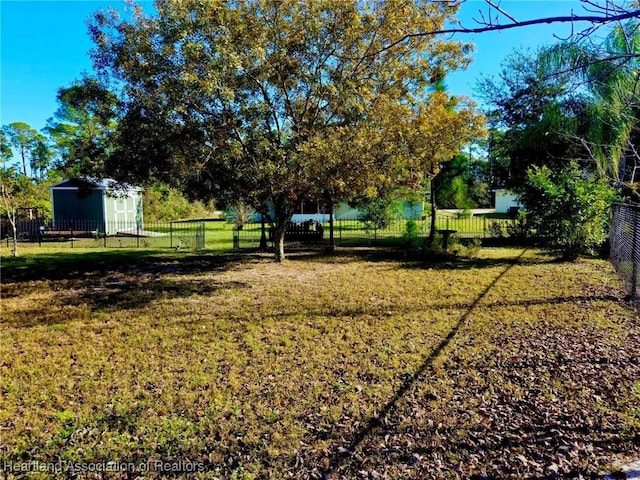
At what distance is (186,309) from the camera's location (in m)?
6.83

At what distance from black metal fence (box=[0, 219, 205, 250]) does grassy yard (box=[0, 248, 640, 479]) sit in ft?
28.3

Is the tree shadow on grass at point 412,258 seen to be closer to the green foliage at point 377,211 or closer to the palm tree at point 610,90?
the palm tree at point 610,90

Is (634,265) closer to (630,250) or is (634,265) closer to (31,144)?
(630,250)

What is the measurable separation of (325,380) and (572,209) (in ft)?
31.3

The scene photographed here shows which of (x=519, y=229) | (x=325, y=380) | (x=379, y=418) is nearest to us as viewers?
(x=379, y=418)

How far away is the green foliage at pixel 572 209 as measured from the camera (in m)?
10.4

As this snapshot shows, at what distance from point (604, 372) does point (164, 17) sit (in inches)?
353

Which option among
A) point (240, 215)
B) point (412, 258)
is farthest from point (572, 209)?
point (240, 215)

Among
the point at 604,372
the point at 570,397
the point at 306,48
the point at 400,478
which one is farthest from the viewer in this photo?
the point at 306,48

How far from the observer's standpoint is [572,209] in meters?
10.6

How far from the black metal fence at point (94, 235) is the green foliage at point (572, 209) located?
11.9m

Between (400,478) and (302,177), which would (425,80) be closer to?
(302,177)

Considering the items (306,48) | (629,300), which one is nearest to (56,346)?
(306,48)

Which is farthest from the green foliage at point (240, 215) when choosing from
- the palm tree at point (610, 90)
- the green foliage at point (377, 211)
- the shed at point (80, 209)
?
the palm tree at point (610, 90)
